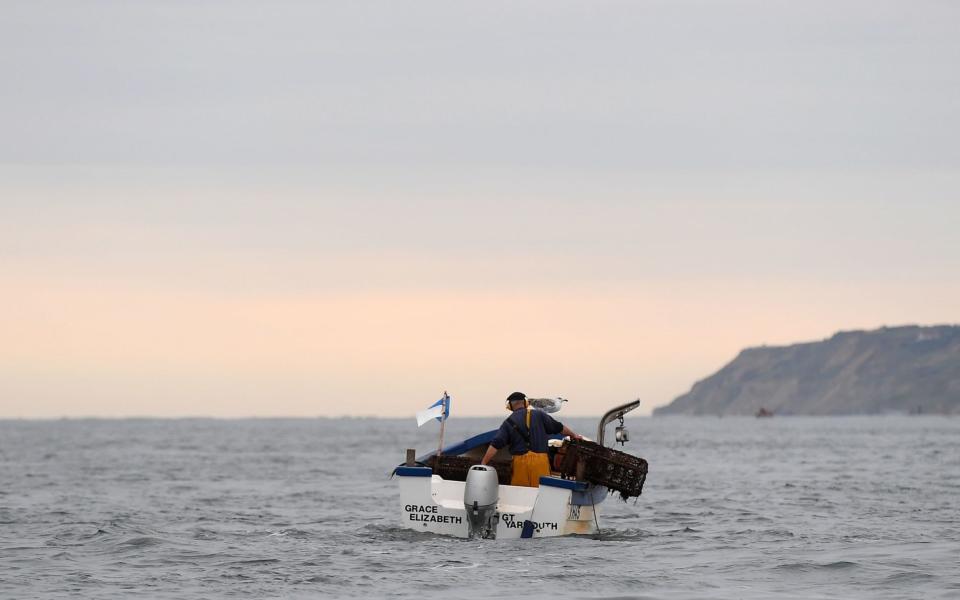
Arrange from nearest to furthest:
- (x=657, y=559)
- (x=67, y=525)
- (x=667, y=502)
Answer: (x=657, y=559), (x=67, y=525), (x=667, y=502)

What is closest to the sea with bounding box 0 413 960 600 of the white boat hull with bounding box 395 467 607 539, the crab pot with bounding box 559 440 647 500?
the white boat hull with bounding box 395 467 607 539

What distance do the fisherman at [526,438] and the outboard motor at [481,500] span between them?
0.77m

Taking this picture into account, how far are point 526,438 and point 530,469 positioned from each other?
1.88 ft

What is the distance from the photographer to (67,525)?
30.9 m

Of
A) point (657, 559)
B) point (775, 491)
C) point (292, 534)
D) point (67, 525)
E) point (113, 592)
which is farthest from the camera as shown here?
point (775, 491)

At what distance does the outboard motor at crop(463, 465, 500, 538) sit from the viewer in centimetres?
2512

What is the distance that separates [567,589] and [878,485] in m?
28.2

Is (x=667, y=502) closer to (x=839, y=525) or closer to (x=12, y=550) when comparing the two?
(x=839, y=525)

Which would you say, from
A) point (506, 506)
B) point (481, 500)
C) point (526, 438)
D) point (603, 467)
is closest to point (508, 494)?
point (506, 506)

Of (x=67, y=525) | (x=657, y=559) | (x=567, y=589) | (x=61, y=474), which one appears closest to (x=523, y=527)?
(x=657, y=559)

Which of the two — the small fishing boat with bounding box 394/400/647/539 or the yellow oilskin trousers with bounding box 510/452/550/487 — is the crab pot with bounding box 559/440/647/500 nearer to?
the small fishing boat with bounding box 394/400/647/539

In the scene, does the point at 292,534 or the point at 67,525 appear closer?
the point at 292,534

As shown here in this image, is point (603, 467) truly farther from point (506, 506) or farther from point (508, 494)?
point (506, 506)

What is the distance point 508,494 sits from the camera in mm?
25641
